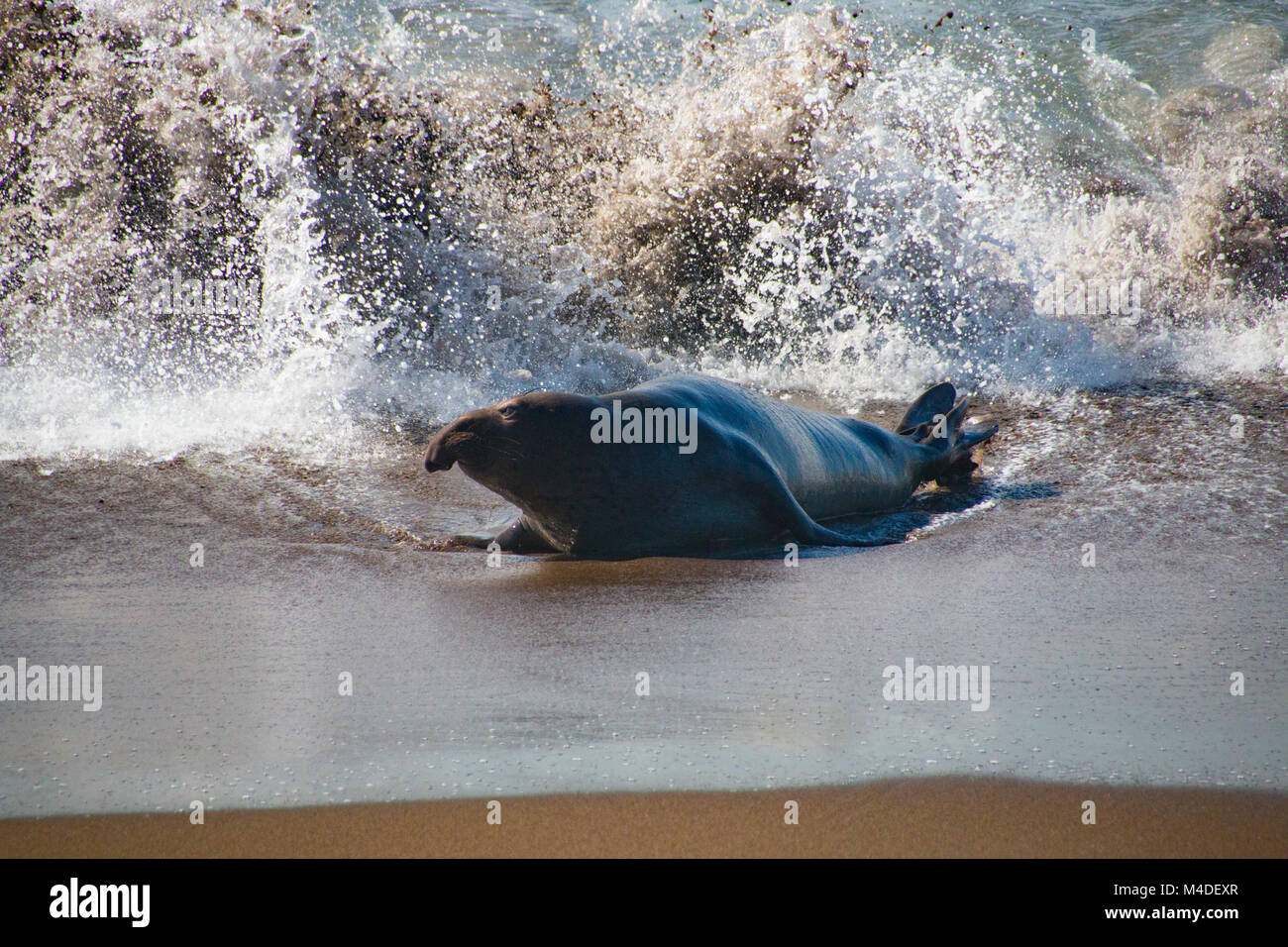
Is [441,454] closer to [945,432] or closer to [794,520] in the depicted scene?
[794,520]

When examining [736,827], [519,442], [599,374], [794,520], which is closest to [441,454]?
[519,442]

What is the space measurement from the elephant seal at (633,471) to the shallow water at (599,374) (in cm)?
24

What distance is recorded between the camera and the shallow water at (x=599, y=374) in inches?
110

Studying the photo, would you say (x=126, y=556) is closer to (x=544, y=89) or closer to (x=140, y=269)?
(x=140, y=269)

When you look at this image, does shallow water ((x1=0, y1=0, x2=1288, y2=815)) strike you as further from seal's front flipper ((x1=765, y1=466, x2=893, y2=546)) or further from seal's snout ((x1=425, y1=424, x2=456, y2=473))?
seal's snout ((x1=425, y1=424, x2=456, y2=473))

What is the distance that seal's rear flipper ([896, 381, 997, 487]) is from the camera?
618 cm

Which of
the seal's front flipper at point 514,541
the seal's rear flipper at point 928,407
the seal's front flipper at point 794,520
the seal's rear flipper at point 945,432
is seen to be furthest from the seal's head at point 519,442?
the seal's rear flipper at point 928,407

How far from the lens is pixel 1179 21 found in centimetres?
1689

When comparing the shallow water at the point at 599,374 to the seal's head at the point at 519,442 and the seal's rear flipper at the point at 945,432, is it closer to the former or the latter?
the seal's rear flipper at the point at 945,432

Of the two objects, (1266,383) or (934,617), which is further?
(1266,383)

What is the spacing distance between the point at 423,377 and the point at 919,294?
13.6 ft

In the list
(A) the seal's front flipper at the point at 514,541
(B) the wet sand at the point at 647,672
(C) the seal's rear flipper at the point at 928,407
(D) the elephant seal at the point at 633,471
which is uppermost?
(C) the seal's rear flipper at the point at 928,407

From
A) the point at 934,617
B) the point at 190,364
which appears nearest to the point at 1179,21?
the point at 190,364

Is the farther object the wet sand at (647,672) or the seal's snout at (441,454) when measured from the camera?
the seal's snout at (441,454)
